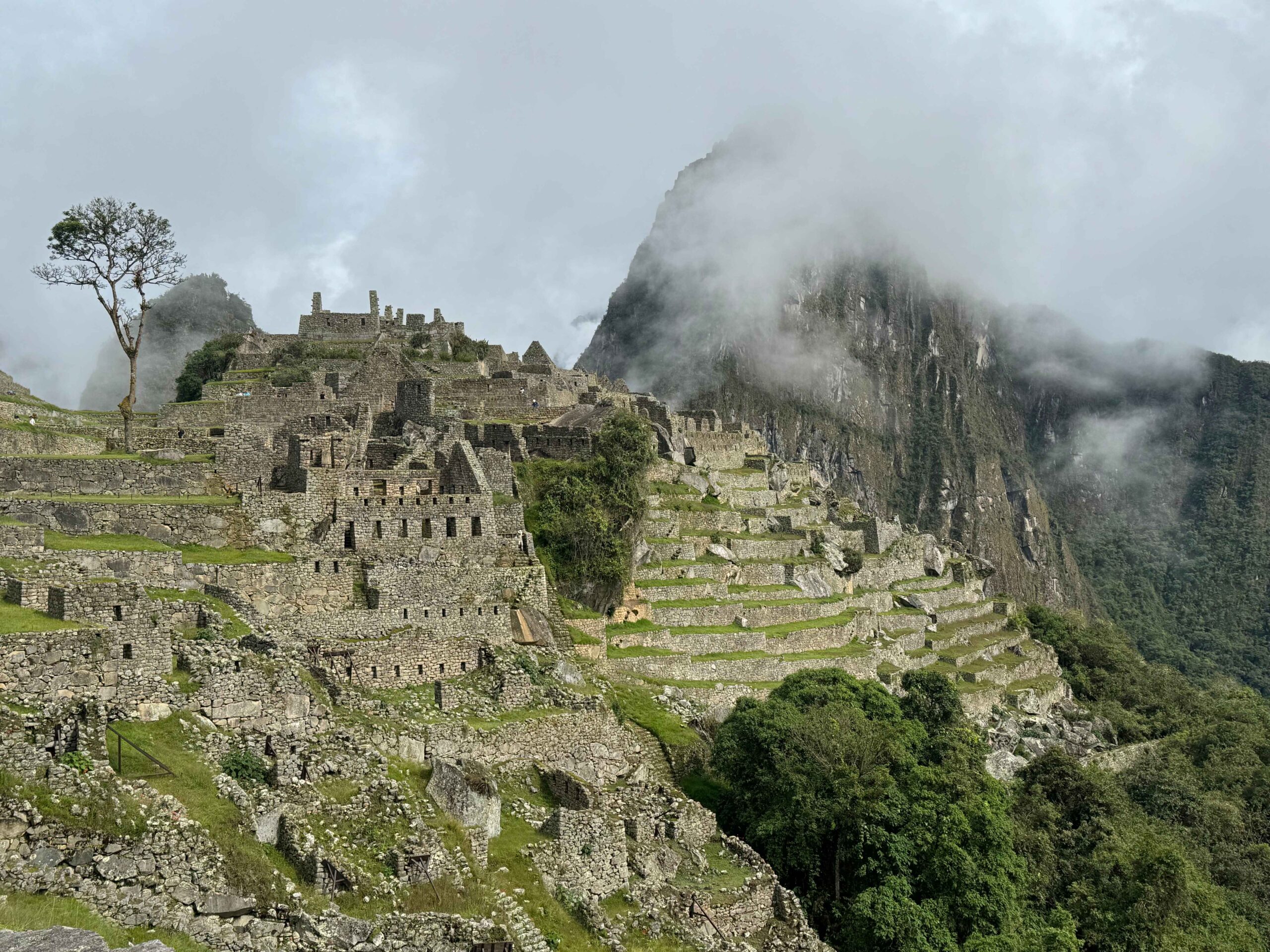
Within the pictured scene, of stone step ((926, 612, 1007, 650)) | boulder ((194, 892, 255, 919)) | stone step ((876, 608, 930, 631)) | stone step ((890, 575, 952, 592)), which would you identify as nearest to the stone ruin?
boulder ((194, 892, 255, 919))

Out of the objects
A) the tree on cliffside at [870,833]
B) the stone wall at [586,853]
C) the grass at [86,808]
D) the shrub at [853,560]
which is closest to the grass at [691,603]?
the tree on cliffside at [870,833]

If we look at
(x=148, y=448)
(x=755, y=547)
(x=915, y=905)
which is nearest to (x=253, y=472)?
(x=148, y=448)

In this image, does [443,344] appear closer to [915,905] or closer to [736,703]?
[736,703]

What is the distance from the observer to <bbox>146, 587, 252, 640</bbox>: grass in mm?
18891

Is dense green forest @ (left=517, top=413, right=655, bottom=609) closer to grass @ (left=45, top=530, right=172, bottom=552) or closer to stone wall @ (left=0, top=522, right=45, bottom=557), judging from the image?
grass @ (left=45, top=530, right=172, bottom=552)

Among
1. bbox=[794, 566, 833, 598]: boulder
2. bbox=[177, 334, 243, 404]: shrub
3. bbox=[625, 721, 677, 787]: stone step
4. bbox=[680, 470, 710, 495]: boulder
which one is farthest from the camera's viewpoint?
bbox=[680, 470, 710, 495]: boulder

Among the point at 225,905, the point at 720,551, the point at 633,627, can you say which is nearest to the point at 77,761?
the point at 225,905

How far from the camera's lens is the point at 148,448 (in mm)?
29719

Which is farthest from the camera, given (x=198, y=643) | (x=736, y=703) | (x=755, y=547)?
(x=755, y=547)

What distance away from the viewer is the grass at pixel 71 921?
1116 centimetres

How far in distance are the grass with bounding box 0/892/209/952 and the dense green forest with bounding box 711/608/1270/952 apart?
16.6 m

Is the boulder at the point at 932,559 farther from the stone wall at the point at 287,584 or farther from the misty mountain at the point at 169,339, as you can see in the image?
the stone wall at the point at 287,584

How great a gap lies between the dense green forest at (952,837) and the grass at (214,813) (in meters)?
14.9

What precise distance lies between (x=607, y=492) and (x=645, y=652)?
217 inches
